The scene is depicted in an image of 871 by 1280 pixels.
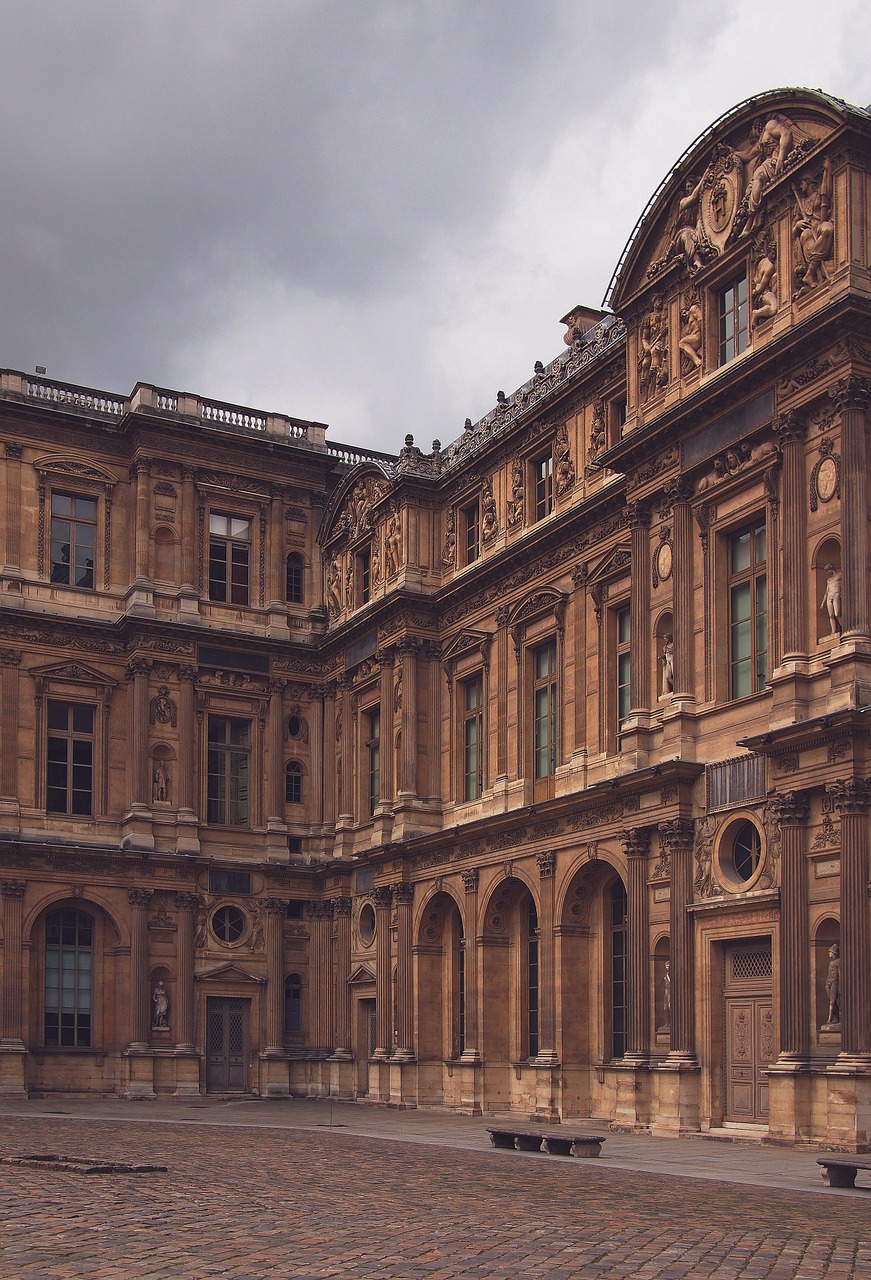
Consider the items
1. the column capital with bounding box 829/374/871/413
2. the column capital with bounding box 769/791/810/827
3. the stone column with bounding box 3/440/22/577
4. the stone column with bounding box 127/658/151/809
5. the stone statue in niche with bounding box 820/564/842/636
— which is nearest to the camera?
the stone statue in niche with bounding box 820/564/842/636

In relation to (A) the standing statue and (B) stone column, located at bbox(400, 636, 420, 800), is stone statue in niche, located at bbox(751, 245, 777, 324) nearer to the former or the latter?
(A) the standing statue

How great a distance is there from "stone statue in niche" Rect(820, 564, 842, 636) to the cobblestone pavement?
8931mm

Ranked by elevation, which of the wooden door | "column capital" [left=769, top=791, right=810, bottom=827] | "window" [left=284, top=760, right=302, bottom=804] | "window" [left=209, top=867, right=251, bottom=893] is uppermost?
"window" [left=284, top=760, right=302, bottom=804]

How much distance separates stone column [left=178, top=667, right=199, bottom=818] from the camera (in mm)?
42625

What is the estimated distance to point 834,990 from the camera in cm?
2408

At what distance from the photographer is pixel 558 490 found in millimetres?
35000

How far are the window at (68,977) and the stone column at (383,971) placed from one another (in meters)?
7.56

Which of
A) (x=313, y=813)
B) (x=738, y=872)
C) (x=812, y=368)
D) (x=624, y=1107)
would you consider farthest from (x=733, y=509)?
(x=313, y=813)

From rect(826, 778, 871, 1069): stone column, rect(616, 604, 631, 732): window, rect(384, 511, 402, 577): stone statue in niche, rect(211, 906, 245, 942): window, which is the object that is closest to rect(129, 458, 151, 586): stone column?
rect(384, 511, 402, 577): stone statue in niche

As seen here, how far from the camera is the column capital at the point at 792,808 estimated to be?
987 inches

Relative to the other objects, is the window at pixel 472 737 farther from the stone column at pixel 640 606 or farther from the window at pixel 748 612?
the window at pixel 748 612

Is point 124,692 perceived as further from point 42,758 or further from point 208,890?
point 208,890

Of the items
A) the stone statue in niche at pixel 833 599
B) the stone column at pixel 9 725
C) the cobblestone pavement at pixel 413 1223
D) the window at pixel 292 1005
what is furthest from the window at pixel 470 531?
the cobblestone pavement at pixel 413 1223

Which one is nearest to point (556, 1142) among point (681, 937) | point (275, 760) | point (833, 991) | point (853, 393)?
point (833, 991)
